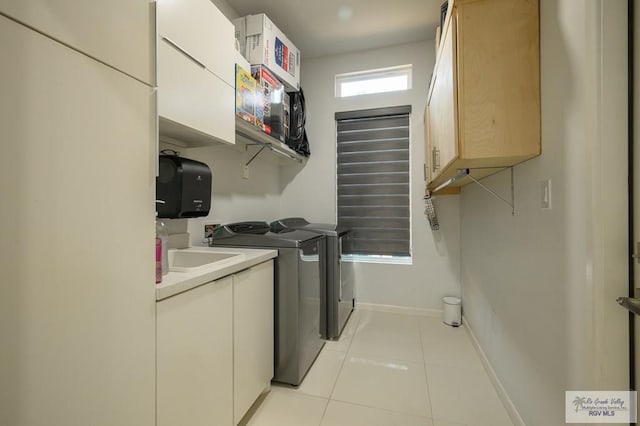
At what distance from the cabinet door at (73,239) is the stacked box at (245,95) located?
0.93 meters

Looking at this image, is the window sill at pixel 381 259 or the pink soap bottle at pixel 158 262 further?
the window sill at pixel 381 259

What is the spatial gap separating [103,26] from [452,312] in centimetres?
310

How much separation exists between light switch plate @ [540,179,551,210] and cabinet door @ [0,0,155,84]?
1.58 meters

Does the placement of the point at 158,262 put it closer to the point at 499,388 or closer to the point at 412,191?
the point at 499,388

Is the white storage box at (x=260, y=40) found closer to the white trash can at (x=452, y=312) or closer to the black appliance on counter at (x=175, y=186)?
the black appliance on counter at (x=175, y=186)

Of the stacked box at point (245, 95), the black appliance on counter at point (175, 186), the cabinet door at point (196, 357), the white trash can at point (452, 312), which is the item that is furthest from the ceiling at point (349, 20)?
the white trash can at point (452, 312)

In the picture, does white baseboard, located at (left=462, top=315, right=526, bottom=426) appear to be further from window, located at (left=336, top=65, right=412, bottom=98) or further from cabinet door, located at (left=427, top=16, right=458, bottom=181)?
window, located at (left=336, top=65, right=412, bottom=98)

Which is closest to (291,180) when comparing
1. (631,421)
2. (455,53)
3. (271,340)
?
(271,340)

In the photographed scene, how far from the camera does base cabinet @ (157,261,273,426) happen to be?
3.13ft

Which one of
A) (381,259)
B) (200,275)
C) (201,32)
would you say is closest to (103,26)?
(201,32)

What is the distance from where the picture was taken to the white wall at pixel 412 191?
113 inches

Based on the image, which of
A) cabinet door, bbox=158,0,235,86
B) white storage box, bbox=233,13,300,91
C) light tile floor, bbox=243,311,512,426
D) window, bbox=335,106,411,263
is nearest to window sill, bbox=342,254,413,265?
window, bbox=335,106,411,263

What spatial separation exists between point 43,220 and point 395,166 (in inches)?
113

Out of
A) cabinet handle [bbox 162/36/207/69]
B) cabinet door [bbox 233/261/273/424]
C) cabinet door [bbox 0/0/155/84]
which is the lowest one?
cabinet door [bbox 233/261/273/424]
